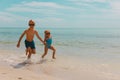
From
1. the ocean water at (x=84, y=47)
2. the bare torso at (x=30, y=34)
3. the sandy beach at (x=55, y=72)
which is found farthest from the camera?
the ocean water at (x=84, y=47)

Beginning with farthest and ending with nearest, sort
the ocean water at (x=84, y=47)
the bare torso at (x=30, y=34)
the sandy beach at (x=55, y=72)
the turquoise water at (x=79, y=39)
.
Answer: the turquoise water at (x=79, y=39) < the ocean water at (x=84, y=47) < the bare torso at (x=30, y=34) < the sandy beach at (x=55, y=72)

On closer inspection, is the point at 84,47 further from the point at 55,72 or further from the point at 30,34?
the point at 55,72

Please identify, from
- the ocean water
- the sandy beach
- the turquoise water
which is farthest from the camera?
the turquoise water

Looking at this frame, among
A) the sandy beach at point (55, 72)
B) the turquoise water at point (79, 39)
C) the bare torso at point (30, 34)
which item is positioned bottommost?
the turquoise water at point (79, 39)

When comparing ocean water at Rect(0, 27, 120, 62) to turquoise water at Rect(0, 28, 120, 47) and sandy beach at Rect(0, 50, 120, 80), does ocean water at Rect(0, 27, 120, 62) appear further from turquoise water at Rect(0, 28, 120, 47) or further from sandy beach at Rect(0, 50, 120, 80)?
sandy beach at Rect(0, 50, 120, 80)

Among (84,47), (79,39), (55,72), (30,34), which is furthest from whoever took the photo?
(79,39)

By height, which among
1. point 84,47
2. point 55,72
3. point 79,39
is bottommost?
point 79,39

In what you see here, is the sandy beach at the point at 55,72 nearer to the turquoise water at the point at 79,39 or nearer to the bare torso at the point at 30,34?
the bare torso at the point at 30,34

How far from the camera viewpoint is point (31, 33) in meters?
9.04

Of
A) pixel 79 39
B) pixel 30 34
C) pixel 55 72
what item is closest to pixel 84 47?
pixel 30 34

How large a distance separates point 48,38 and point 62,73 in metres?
3.03

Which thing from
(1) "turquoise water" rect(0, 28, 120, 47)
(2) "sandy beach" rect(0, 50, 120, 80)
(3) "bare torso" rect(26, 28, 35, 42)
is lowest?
(1) "turquoise water" rect(0, 28, 120, 47)

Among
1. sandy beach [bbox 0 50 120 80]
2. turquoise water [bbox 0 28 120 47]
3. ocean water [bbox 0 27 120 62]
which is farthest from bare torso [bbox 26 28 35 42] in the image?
turquoise water [bbox 0 28 120 47]

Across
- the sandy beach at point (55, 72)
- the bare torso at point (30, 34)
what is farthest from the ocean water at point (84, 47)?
the bare torso at point (30, 34)
